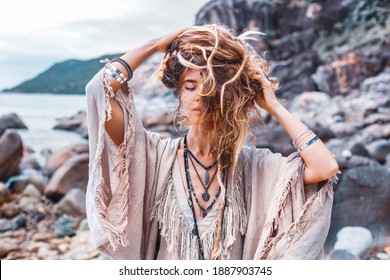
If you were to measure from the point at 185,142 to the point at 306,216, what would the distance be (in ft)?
1.17

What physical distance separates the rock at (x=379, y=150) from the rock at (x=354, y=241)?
2283 millimetres

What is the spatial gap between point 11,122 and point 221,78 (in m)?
3.70

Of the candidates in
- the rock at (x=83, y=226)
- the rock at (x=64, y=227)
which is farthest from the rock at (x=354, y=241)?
the rock at (x=64, y=227)

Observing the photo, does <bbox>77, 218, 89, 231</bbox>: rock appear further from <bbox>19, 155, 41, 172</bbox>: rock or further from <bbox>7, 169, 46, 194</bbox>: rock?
<bbox>19, 155, 41, 172</bbox>: rock

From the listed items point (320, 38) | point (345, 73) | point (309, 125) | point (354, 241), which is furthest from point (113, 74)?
point (320, 38)

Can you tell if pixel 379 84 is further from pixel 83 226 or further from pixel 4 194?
pixel 4 194

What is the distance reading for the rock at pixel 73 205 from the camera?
3268 mm

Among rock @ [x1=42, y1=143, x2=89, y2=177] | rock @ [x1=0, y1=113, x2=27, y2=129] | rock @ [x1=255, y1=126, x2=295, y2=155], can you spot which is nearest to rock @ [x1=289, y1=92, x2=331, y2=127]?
rock @ [x1=255, y1=126, x2=295, y2=155]

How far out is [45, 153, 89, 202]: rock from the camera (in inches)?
139

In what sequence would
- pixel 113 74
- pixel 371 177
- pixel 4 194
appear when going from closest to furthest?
pixel 113 74
pixel 371 177
pixel 4 194

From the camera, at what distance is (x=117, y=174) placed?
1006 millimetres

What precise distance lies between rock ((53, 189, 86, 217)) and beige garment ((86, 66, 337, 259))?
7.55 ft
